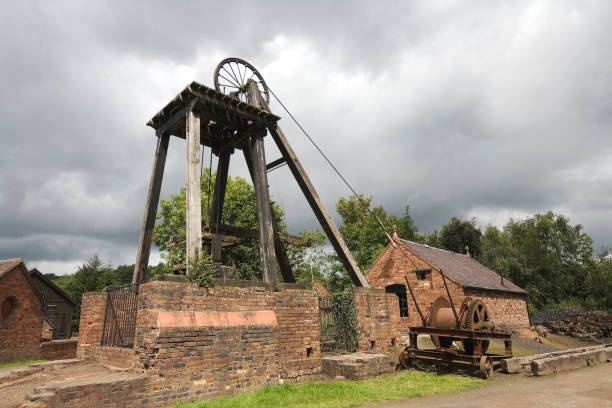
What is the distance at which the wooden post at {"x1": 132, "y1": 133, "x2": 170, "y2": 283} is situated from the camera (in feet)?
28.5

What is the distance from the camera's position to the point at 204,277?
6.77m

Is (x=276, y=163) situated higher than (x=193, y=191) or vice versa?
(x=276, y=163)

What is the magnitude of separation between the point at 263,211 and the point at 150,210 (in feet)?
9.30

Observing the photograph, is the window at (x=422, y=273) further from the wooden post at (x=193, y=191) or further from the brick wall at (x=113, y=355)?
the brick wall at (x=113, y=355)

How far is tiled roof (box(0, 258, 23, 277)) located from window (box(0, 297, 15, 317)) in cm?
133

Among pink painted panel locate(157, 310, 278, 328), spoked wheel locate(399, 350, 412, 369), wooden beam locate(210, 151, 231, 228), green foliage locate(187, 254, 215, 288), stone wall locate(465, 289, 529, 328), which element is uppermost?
wooden beam locate(210, 151, 231, 228)

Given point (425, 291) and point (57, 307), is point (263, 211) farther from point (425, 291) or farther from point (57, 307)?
point (57, 307)

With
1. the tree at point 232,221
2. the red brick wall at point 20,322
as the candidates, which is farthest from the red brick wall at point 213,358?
the red brick wall at point 20,322

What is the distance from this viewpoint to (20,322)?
17406mm

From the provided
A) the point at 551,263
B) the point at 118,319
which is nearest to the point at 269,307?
the point at 118,319

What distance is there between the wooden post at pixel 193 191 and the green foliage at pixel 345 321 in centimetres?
478

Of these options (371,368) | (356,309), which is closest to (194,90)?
(356,309)

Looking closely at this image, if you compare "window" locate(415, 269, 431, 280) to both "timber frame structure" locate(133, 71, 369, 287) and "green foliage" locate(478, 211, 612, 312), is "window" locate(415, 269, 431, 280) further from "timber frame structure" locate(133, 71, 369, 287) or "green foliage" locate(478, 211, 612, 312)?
"green foliage" locate(478, 211, 612, 312)

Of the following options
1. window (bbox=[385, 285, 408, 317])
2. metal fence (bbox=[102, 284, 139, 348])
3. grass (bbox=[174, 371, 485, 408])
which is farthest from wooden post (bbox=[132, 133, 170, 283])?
window (bbox=[385, 285, 408, 317])
